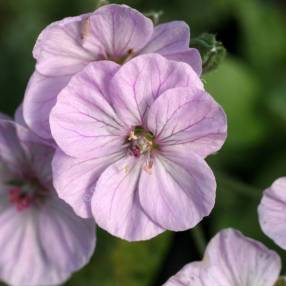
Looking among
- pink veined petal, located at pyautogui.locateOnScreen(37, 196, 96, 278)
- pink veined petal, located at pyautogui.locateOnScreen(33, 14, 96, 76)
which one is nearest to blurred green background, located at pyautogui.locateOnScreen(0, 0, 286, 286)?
pink veined petal, located at pyautogui.locateOnScreen(37, 196, 96, 278)

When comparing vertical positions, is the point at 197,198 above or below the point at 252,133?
above

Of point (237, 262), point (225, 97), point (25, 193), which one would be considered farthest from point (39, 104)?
point (225, 97)

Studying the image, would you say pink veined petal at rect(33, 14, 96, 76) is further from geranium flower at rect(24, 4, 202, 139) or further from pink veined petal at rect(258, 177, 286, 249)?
pink veined petal at rect(258, 177, 286, 249)

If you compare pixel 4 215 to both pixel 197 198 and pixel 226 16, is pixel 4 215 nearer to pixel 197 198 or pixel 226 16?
pixel 197 198

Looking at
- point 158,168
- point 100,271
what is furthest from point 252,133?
point 158,168

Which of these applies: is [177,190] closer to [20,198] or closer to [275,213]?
[275,213]

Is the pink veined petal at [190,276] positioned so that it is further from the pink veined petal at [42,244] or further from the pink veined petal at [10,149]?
the pink veined petal at [10,149]

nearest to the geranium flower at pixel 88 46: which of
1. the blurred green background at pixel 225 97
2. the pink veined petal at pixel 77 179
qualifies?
the pink veined petal at pixel 77 179
